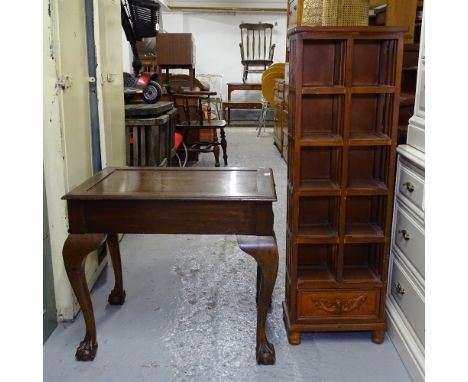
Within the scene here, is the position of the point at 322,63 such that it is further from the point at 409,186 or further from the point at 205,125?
the point at 205,125

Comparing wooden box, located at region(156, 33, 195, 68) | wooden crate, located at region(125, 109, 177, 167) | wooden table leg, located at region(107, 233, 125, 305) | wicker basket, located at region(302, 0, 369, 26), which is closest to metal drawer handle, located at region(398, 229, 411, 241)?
wicker basket, located at region(302, 0, 369, 26)

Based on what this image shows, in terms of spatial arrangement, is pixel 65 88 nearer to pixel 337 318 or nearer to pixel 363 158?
pixel 363 158

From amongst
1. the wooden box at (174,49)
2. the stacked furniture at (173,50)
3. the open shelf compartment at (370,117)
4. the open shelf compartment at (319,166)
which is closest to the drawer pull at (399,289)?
the open shelf compartment at (319,166)

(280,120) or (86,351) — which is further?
(280,120)

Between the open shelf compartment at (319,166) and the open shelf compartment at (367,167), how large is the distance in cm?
7

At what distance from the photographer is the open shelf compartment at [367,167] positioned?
1.94 m

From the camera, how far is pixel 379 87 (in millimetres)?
1824

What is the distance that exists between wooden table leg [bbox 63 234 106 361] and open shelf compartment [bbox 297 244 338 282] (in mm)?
875

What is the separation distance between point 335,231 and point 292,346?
20.9 inches

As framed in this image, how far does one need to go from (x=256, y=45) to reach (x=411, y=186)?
789cm

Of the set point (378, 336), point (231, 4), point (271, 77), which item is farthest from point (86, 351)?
point (231, 4)

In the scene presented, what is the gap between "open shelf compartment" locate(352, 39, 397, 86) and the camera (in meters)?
1.88

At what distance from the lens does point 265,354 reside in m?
1.89
